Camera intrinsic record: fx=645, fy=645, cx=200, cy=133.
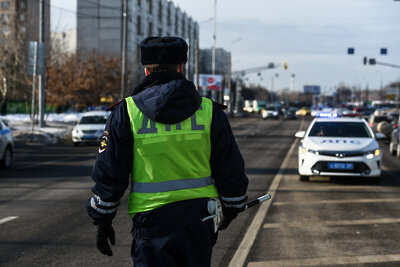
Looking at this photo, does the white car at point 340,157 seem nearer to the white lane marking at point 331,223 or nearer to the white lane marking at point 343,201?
the white lane marking at point 343,201

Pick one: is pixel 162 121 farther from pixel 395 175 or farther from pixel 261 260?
pixel 395 175

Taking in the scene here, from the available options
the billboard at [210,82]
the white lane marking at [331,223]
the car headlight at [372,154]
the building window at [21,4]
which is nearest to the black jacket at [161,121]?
the white lane marking at [331,223]

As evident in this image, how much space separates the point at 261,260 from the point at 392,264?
1.29 meters

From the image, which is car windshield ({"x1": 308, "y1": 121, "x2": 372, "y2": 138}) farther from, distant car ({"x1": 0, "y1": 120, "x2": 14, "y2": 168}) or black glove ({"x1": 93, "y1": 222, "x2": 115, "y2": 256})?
black glove ({"x1": 93, "y1": 222, "x2": 115, "y2": 256})

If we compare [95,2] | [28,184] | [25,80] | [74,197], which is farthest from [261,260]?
[95,2]

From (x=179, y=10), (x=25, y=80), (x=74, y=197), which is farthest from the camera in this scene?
(x=179, y=10)

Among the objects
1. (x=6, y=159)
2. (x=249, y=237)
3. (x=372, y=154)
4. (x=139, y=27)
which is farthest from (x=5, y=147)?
(x=139, y=27)

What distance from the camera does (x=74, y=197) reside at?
1119 cm

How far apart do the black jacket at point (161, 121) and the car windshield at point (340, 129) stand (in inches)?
445

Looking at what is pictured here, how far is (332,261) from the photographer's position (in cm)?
648

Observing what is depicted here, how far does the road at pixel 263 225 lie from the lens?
6633mm

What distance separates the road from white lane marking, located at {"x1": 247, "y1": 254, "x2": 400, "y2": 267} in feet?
0.03

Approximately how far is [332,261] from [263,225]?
2.09 metres

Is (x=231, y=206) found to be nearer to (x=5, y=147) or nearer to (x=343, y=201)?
(x=343, y=201)
